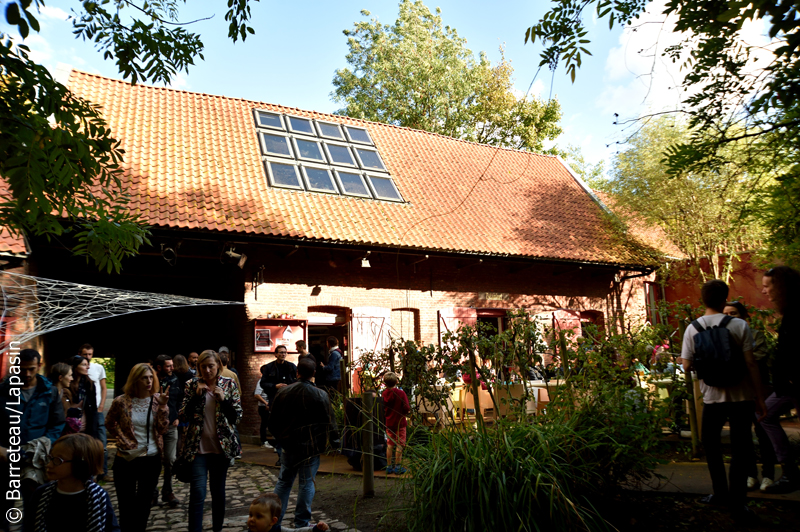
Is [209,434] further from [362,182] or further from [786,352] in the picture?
[362,182]

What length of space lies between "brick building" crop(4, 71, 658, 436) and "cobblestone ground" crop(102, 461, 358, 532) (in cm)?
388

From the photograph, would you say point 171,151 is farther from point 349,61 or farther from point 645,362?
point 349,61

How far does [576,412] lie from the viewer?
4.39m

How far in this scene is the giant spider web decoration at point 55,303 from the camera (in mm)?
6711

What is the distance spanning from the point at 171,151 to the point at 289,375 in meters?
6.57

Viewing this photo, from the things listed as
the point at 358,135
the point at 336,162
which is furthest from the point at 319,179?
the point at 358,135

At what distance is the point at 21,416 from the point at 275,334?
6.75m

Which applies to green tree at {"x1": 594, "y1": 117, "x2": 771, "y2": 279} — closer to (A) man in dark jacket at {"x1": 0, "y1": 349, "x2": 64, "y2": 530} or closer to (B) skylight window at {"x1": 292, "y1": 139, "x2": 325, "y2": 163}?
(B) skylight window at {"x1": 292, "y1": 139, "x2": 325, "y2": 163}

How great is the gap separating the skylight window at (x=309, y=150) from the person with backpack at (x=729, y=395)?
451 inches

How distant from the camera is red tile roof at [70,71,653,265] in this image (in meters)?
11.7

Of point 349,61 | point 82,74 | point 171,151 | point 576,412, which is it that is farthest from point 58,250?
point 349,61

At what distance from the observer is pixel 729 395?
4.18 metres

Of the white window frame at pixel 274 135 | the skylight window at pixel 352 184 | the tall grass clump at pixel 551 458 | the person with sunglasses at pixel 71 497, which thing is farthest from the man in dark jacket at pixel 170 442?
the white window frame at pixel 274 135

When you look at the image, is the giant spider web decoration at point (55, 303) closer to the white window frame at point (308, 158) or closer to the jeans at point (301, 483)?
the jeans at point (301, 483)
